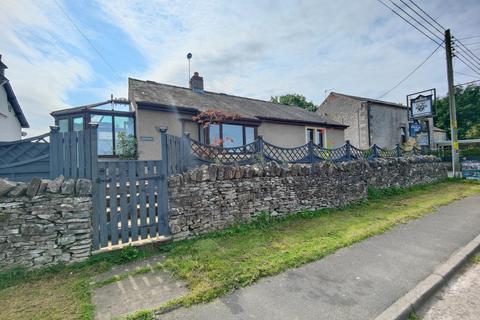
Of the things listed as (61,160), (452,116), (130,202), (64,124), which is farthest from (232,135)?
(452,116)

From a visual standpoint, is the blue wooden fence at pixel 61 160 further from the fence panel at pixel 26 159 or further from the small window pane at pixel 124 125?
the small window pane at pixel 124 125

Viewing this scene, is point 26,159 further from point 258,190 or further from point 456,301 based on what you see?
point 456,301

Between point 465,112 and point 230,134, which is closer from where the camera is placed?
point 230,134

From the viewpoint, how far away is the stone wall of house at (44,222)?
364 centimetres

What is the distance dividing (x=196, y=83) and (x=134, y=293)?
14.7m

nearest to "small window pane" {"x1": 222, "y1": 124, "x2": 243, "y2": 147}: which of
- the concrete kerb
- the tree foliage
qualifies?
the tree foliage

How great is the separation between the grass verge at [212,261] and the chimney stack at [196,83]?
39.2 ft

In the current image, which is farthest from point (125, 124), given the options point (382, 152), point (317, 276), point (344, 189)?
point (382, 152)

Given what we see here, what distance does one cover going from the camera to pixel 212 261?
159 inches

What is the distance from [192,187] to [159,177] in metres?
0.75

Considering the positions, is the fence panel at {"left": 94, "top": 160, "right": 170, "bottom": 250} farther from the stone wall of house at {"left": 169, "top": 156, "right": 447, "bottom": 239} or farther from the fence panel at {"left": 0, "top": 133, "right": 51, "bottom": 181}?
the fence panel at {"left": 0, "top": 133, "right": 51, "bottom": 181}

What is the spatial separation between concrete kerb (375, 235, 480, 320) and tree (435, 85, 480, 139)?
1611 inches

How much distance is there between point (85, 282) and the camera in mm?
3494

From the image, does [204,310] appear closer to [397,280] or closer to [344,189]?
[397,280]
